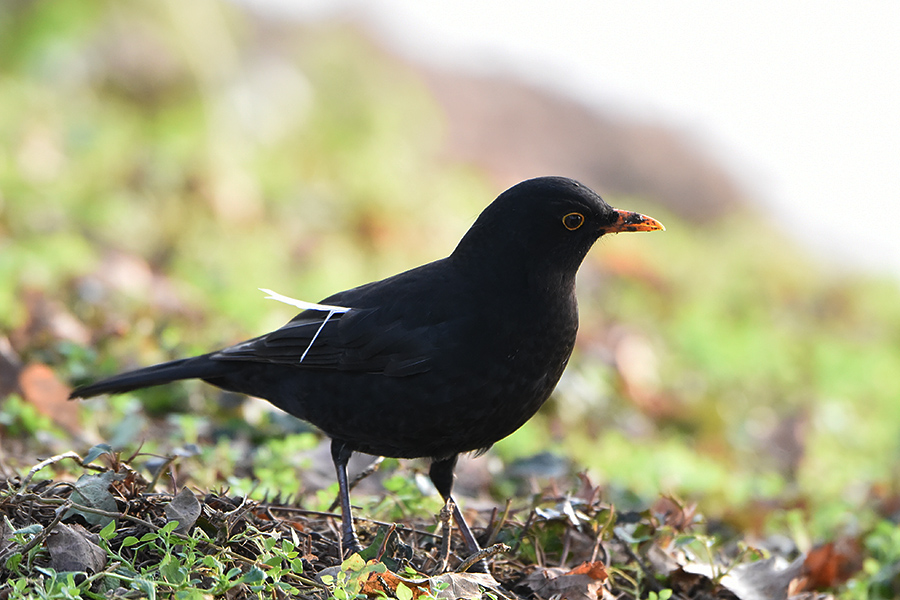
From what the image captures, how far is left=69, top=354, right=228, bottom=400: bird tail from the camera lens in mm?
3734

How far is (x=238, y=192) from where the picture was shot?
8.38 metres

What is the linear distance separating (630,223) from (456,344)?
85 cm

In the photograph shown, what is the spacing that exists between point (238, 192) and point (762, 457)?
16.7 ft

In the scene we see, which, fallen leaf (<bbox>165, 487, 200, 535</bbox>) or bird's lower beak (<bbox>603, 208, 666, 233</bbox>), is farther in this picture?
bird's lower beak (<bbox>603, 208, 666, 233</bbox>)

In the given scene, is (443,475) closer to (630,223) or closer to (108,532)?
(630,223)

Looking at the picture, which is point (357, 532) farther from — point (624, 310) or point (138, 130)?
point (138, 130)

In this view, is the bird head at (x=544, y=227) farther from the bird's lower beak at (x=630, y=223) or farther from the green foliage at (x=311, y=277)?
the green foliage at (x=311, y=277)

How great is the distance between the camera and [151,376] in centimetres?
376

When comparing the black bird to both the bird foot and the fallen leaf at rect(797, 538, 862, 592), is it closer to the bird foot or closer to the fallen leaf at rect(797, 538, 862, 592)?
the bird foot

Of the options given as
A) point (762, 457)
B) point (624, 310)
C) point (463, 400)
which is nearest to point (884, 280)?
point (624, 310)

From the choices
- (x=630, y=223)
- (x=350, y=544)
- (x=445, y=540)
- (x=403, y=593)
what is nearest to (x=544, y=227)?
(x=630, y=223)

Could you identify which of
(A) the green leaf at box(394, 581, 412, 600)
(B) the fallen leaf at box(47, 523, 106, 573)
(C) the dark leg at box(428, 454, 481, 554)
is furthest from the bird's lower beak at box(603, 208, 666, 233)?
(B) the fallen leaf at box(47, 523, 106, 573)

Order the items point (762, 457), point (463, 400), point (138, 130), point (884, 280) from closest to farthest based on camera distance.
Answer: point (463, 400)
point (762, 457)
point (138, 130)
point (884, 280)

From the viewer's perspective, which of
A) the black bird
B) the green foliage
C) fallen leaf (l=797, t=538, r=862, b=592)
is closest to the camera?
the black bird
